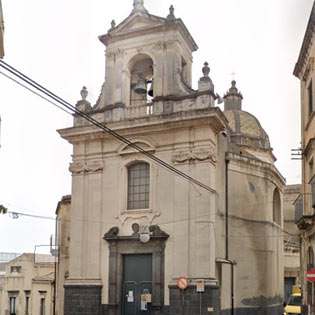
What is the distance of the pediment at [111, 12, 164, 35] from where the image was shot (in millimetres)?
26564

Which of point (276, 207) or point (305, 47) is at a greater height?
point (305, 47)

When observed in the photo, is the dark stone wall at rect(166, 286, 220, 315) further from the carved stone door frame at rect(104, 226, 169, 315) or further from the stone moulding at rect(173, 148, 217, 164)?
the stone moulding at rect(173, 148, 217, 164)

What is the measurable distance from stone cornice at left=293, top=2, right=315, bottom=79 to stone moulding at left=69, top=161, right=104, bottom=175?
967 centimetres

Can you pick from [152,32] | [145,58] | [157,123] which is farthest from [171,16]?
[157,123]

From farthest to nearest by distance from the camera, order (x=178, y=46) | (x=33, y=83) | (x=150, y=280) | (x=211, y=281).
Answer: (x=178, y=46) < (x=150, y=280) < (x=211, y=281) < (x=33, y=83)

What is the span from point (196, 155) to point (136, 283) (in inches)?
238

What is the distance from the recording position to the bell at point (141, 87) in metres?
26.1

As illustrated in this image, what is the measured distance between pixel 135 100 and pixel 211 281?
368 inches

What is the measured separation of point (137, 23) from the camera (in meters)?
27.0

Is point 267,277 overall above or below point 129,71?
below

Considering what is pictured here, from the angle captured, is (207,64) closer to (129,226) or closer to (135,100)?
(135,100)

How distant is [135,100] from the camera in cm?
2738

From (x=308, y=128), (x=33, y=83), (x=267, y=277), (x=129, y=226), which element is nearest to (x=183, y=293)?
(x=129, y=226)

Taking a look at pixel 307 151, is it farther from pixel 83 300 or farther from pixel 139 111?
pixel 83 300
